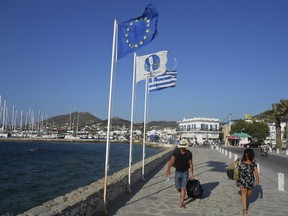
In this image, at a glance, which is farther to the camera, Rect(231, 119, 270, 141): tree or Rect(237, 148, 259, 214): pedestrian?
Rect(231, 119, 270, 141): tree

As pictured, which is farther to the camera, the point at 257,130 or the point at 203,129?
the point at 203,129

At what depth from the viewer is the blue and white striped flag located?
14727 mm

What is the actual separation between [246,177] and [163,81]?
787 centimetres

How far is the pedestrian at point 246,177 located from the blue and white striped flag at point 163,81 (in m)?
7.25

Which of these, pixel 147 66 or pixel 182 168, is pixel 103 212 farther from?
pixel 147 66

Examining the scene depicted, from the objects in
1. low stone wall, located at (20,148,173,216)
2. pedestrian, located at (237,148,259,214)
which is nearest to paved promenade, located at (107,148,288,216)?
low stone wall, located at (20,148,173,216)

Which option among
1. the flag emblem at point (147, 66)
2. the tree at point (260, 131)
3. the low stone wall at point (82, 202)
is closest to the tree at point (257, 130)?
the tree at point (260, 131)

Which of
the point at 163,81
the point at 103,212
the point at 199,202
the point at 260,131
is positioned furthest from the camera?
the point at 260,131

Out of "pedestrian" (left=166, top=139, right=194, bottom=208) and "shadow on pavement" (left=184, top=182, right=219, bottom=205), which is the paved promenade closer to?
"shadow on pavement" (left=184, top=182, right=219, bottom=205)

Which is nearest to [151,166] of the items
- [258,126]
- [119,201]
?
[119,201]

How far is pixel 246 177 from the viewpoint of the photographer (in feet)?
25.8

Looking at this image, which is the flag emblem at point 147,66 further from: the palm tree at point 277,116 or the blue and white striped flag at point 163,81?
the palm tree at point 277,116

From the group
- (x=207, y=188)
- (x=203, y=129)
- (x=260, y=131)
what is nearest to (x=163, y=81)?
(x=207, y=188)

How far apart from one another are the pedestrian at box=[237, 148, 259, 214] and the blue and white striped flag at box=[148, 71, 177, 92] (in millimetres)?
7250
